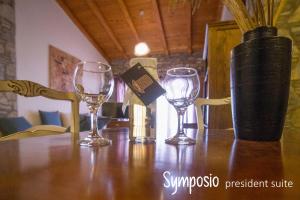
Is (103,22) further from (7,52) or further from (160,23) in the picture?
(7,52)

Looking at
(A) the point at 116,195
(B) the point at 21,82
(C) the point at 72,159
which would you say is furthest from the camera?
(B) the point at 21,82

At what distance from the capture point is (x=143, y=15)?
177 inches

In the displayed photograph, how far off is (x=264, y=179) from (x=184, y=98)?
35cm

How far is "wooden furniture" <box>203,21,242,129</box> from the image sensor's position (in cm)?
208

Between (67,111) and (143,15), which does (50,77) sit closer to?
(67,111)

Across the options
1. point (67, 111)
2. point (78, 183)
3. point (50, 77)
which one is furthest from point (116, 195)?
point (67, 111)

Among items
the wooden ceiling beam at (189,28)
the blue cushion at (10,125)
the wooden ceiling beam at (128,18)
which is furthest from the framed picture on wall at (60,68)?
the wooden ceiling beam at (189,28)

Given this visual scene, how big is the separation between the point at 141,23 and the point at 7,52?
109 inches

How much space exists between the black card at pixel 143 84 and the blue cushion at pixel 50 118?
3546mm

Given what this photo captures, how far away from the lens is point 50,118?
3.73m

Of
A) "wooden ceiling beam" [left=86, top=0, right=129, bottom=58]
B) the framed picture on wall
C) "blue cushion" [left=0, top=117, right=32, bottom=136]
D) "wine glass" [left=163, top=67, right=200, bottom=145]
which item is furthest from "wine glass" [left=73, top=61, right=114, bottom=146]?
"wooden ceiling beam" [left=86, top=0, right=129, bottom=58]

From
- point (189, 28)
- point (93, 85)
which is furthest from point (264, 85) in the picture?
point (189, 28)

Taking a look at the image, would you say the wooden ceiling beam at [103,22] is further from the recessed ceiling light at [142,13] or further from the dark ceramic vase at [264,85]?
the dark ceramic vase at [264,85]

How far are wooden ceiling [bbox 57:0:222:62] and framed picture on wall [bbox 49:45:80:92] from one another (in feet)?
3.22
